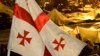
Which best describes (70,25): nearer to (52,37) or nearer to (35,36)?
(52,37)

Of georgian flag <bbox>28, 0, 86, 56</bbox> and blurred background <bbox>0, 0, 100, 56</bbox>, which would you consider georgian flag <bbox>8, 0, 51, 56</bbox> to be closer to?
georgian flag <bbox>28, 0, 86, 56</bbox>

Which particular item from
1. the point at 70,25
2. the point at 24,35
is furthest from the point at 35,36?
the point at 70,25

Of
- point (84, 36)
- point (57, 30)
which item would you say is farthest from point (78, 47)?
point (84, 36)

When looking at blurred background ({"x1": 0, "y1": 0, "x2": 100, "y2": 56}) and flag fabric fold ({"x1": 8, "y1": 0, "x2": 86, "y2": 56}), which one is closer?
flag fabric fold ({"x1": 8, "y1": 0, "x2": 86, "y2": 56})

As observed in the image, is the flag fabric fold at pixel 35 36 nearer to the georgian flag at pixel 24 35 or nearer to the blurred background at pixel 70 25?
the georgian flag at pixel 24 35

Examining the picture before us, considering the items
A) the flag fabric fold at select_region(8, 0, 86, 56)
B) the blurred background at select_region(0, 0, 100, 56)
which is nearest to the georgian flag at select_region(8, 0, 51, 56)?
the flag fabric fold at select_region(8, 0, 86, 56)

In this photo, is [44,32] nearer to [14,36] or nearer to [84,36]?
[14,36]

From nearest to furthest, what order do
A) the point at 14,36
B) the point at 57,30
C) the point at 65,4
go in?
the point at 14,36 < the point at 57,30 < the point at 65,4
